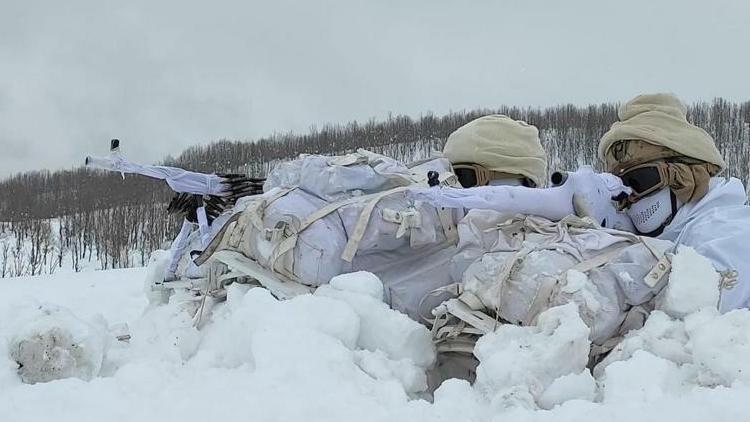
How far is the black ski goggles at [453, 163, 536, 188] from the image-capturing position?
249 centimetres

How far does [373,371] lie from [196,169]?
69.1 feet

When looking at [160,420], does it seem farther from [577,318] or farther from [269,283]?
[577,318]

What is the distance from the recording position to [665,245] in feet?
6.27

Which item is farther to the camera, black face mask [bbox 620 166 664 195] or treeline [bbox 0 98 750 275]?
treeline [bbox 0 98 750 275]

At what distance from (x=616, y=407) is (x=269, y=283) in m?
1.13

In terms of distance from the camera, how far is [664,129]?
2410 mm

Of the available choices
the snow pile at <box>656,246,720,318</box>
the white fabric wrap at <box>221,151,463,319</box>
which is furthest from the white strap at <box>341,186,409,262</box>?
the snow pile at <box>656,246,720,318</box>

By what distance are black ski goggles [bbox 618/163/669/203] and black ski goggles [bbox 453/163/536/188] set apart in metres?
0.36

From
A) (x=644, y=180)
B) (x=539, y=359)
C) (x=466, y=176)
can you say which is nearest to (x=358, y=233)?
(x=466, y=176)

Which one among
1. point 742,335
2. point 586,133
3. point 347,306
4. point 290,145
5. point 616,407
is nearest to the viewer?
point 616,407

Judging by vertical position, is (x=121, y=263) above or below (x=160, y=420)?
below

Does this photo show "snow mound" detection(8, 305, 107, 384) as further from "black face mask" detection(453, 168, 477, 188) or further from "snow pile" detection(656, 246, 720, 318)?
"snow pile" detection(656, 246, 720, 318)

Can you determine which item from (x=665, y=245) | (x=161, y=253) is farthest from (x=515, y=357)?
(x=161, y=253)

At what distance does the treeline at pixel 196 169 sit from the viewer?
16.1 meters
